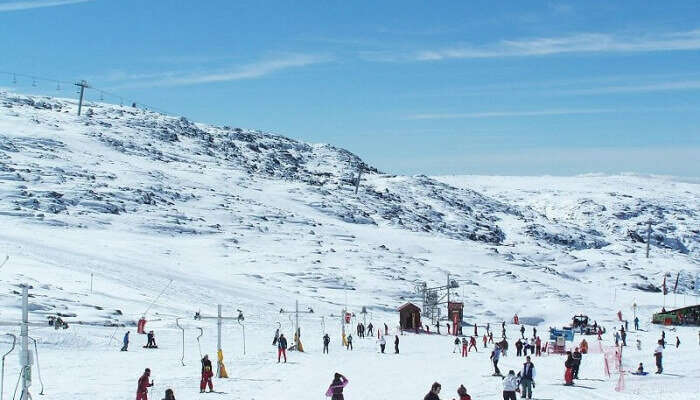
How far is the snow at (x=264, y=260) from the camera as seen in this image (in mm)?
32375

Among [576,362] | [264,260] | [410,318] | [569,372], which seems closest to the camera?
[569,372]

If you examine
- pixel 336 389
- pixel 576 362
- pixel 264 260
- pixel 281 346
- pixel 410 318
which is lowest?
pixel 336 389

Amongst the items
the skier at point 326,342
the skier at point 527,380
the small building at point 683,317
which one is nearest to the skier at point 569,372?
the skier at point 527,380

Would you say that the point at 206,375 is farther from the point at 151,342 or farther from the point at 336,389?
the point at 151,342

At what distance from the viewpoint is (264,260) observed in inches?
3324

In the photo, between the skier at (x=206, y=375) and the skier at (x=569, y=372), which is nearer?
the skier at (x=206, y=375)

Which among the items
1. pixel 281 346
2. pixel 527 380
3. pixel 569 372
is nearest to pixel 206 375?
pixel 281 346

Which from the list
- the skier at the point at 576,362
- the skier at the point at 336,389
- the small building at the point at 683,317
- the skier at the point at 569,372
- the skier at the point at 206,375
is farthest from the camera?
the small building at the point at 683,317

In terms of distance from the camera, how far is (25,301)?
17.9 meters

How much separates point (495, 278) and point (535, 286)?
5327 mm

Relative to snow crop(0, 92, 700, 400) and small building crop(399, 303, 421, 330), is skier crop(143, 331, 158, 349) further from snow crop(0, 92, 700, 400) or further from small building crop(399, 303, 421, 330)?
small building crop(399, 303, 421, 330)

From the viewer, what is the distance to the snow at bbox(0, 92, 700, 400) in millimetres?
32375

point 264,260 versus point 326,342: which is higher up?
point 264,260

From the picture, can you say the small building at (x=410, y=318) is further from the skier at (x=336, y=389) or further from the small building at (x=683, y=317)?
the skier at (x=336, y=389)
